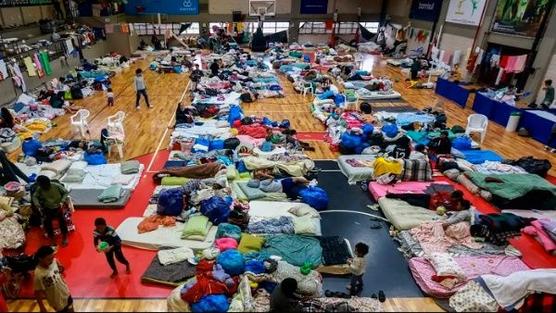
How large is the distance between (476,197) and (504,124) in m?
5.41

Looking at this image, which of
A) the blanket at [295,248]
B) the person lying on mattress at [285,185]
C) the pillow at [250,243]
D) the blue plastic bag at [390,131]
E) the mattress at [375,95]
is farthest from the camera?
the mattress at [375,95]

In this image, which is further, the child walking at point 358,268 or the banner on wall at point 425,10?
the banner on wall at point 425,10

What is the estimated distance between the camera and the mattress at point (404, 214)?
6.51m

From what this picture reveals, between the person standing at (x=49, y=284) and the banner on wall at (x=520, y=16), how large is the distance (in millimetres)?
16282

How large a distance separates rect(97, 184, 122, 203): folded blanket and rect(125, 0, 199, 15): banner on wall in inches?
834

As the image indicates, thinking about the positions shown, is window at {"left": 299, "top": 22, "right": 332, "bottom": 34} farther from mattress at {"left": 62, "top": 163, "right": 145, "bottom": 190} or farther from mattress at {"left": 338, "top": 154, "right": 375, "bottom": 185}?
mattress at {"left": 62, "top": 163, "right": 145, "bottom": 190}

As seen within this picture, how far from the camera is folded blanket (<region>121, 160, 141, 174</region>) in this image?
805 centimetres

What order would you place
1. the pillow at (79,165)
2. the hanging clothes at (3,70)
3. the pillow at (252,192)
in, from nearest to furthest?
the pillow at (252,192), the pillow at (79,165), the hanging clothes at (3,70)

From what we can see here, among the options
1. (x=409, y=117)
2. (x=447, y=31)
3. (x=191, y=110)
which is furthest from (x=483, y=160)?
(x=447, y=31)

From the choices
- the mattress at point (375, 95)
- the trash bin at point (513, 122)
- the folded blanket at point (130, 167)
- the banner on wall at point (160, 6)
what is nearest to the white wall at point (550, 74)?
the trash bin at point (513, 122)

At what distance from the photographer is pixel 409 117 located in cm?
→ 1207

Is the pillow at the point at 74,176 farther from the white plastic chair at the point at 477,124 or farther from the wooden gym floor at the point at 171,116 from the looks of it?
the white plastic chair at the point at 477,124

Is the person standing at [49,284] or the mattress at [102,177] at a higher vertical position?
the person standing at [49,284]

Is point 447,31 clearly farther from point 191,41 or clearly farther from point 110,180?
point 110,180
